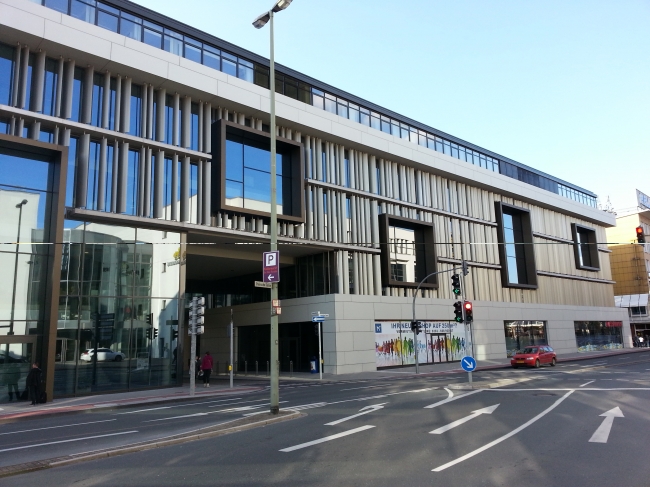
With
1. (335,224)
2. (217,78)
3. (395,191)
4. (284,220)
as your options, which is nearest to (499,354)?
(395,191)

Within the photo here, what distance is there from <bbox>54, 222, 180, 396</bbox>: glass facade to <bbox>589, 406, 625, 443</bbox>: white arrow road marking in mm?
A: 19438

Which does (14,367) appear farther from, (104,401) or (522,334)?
(522,334)

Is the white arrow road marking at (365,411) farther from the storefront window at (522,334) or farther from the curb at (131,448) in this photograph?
the storefront window at (522,334)

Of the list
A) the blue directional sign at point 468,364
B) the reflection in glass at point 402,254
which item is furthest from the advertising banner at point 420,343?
the blue directional sign at point 468,364

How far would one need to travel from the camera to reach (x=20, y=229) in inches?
845

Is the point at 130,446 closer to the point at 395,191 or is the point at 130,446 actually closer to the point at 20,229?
the point at 20,229

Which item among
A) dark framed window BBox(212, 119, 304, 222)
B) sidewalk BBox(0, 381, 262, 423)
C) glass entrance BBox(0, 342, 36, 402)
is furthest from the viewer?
dark framed window BBox(212, 119, 304, 222)

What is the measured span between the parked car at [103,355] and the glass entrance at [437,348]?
2319 cm

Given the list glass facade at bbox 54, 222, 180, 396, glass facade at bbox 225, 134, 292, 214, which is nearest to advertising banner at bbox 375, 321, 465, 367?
glass facade at bbox 225, 134, 292, 214

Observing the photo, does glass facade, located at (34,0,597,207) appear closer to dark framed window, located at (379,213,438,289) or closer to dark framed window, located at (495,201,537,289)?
dark framed window, located at (495,201,537,289)

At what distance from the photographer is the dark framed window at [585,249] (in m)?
58.3

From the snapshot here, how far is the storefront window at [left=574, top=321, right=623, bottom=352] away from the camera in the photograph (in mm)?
55844

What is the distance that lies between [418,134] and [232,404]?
1225 inches

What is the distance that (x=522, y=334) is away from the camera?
47938 mm
